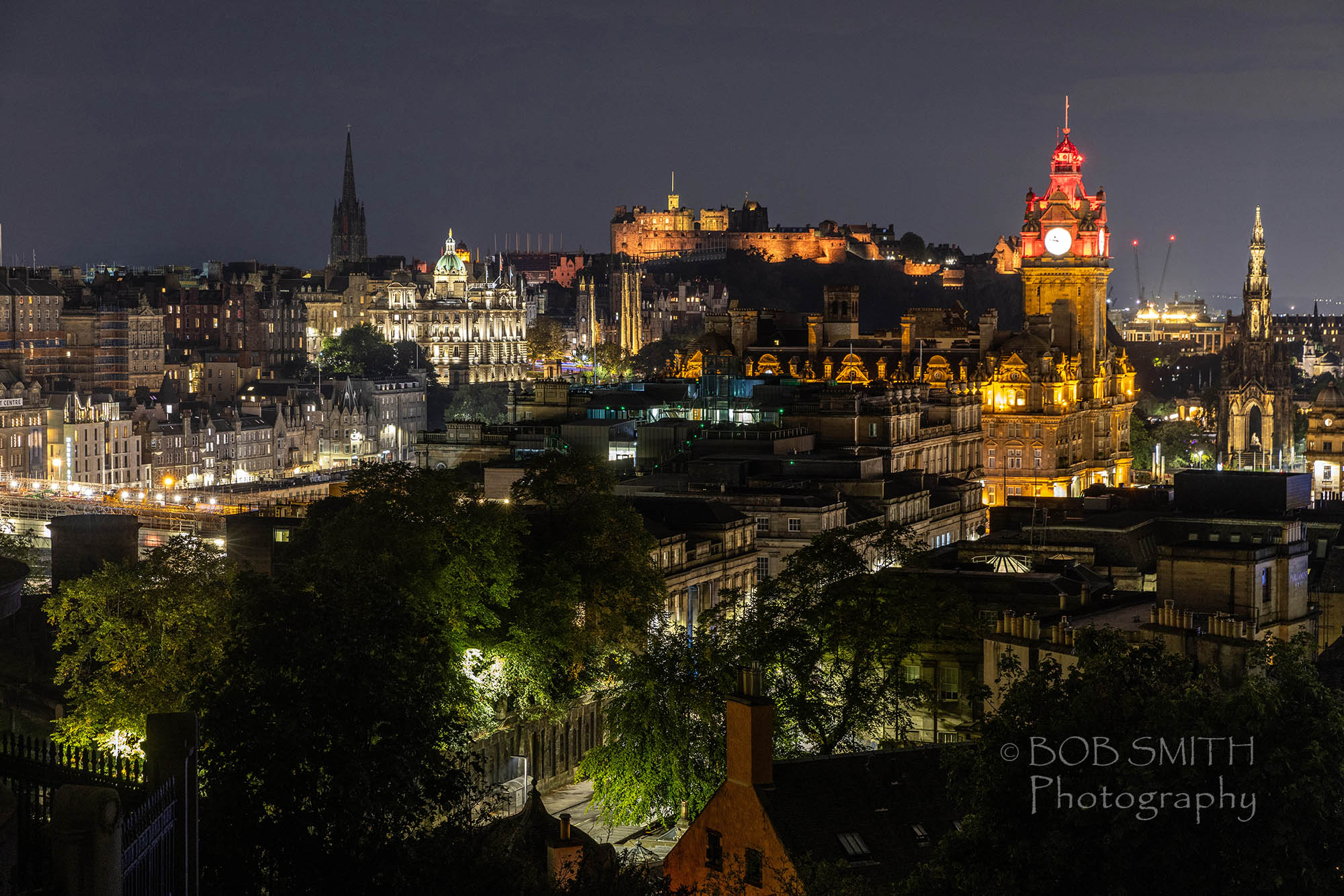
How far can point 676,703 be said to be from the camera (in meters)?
49.3

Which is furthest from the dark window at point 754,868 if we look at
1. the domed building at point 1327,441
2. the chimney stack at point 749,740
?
the domed building at point 1327,441

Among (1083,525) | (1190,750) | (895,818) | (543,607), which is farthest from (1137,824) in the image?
(1083,525)

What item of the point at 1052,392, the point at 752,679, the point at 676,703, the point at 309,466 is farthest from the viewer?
the point at 309,466

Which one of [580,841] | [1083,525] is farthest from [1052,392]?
[580,841]

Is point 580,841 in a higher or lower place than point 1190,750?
lower

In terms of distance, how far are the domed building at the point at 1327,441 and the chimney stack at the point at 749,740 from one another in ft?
417

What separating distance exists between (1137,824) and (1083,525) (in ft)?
154

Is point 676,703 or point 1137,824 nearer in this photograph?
point 1137,824

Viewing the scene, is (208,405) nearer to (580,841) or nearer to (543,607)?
(543,607)

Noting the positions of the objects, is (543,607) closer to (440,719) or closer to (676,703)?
(676,703)

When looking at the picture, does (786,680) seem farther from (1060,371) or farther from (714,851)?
(1060,371)

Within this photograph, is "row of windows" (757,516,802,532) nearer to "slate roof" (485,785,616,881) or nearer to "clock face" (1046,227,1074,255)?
"slate roof" (485,785,616,881)

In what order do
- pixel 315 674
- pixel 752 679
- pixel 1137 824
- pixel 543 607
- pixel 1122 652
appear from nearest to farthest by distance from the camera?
pixel 1137 824, pixel 1122 652, pixel 315 674, pixel 752 679, pixel 543 607

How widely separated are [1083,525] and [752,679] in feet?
124
